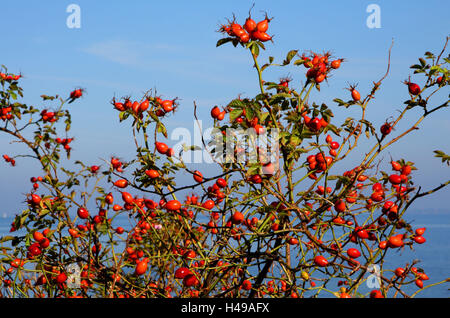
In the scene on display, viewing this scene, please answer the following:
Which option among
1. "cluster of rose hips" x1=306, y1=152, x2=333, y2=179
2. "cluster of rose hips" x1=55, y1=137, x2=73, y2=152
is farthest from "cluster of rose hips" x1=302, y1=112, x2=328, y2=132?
"cluster of rose hips" x1=55, y1=137, x2=73, y2=152

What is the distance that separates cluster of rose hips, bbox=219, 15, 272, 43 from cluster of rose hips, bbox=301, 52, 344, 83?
→ 0.33 metres

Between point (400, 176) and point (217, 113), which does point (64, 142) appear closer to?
point (217, 113)

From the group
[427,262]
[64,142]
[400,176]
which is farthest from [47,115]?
[427,262]

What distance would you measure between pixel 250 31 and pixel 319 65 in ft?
1.57

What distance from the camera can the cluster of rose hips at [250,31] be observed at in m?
2.17

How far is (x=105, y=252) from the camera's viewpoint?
12.2ft

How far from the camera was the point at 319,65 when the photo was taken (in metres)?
2.42

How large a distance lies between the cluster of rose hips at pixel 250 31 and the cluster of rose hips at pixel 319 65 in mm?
327

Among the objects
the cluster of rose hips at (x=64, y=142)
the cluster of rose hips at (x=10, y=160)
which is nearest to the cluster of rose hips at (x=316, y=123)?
the cluster of rose hips at (x=64, y=142)

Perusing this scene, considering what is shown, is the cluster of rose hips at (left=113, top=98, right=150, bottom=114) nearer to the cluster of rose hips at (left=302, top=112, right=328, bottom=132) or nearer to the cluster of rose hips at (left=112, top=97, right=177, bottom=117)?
the cluster of rose hips at (left=112, top=97, right=177, bottom=117)

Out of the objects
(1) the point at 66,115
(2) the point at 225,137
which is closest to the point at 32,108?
(1) the point at 66,115

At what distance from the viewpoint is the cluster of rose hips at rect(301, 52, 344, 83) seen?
2.37m

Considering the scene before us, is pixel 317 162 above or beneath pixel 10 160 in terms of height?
beneath
